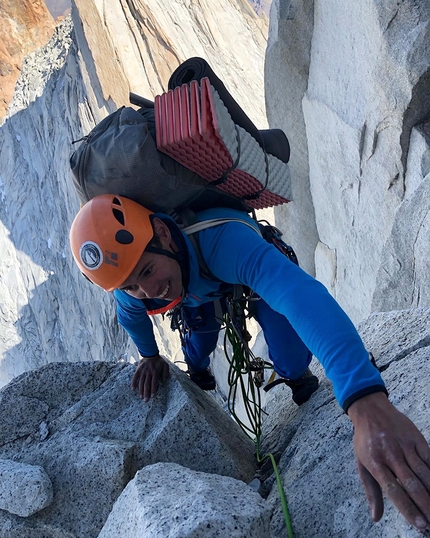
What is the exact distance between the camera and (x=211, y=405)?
287 cm

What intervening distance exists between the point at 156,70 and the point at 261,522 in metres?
10.3

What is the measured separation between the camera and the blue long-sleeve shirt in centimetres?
149

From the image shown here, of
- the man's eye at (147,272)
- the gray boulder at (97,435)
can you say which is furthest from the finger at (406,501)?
the man's eye at (147,272)

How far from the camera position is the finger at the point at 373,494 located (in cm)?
128

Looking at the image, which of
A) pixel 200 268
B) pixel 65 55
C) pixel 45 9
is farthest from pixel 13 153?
pixel 200 268

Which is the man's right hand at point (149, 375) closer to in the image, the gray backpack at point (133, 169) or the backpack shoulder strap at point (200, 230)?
the backpack shoulder strap at point (200, 230)

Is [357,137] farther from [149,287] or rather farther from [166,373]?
[149,287]

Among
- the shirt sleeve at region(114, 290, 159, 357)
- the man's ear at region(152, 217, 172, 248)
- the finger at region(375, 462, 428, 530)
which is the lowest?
the finger at region(375, 462, 428, 530)

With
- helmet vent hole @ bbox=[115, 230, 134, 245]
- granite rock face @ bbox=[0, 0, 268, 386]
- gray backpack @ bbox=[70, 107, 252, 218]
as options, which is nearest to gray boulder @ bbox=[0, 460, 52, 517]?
helmet vent hole @ bbox=[115, 230, 134, 245]

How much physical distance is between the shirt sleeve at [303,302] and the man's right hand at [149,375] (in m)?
0.76

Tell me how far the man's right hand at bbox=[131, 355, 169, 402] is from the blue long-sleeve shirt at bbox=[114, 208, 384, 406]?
1.05 feet

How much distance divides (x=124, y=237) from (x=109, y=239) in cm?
6

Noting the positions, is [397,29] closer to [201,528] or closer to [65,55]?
[201,528]

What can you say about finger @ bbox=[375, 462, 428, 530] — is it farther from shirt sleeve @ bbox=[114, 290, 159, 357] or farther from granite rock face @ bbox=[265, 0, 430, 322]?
granite rock face @ bbox=[265, 0, 430, 322]
